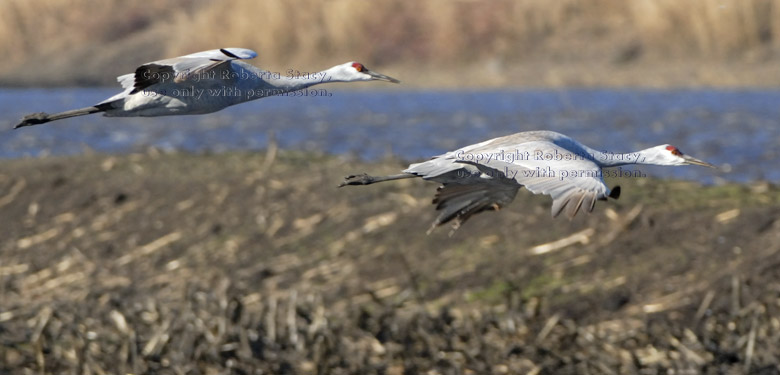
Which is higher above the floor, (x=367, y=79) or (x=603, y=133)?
(x=367, y=79)

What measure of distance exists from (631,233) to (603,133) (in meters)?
14.9

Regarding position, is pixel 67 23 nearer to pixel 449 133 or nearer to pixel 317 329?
pixel 449 133

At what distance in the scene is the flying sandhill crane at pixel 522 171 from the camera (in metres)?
6.97

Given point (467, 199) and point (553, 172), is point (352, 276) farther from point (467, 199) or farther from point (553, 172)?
point (553, 172)

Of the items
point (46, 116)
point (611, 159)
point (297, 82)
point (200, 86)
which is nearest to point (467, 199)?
point (611, 159)

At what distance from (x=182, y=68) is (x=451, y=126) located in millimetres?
23781

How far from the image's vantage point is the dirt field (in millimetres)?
11570

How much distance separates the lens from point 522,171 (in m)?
7.59

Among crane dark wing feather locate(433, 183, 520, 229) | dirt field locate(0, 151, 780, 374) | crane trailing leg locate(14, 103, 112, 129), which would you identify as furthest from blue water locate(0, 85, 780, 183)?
crane trailing leg locate(14, 103, 112, 129)

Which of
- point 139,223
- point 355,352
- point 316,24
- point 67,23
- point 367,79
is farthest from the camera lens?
point 67,23

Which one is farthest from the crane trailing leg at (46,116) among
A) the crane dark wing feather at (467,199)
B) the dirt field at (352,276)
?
the dirt field at (352,276)

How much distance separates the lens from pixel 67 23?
152 feet

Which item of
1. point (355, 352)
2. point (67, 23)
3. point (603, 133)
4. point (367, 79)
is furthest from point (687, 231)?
point (67, 23)

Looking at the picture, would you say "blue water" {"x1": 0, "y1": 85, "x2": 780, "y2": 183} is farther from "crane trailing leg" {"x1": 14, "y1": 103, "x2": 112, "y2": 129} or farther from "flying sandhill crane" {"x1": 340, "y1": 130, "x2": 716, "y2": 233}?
"crane trailing leg" {"x1": 14, "y1": 103, "x2": 112, "y2": 129}
